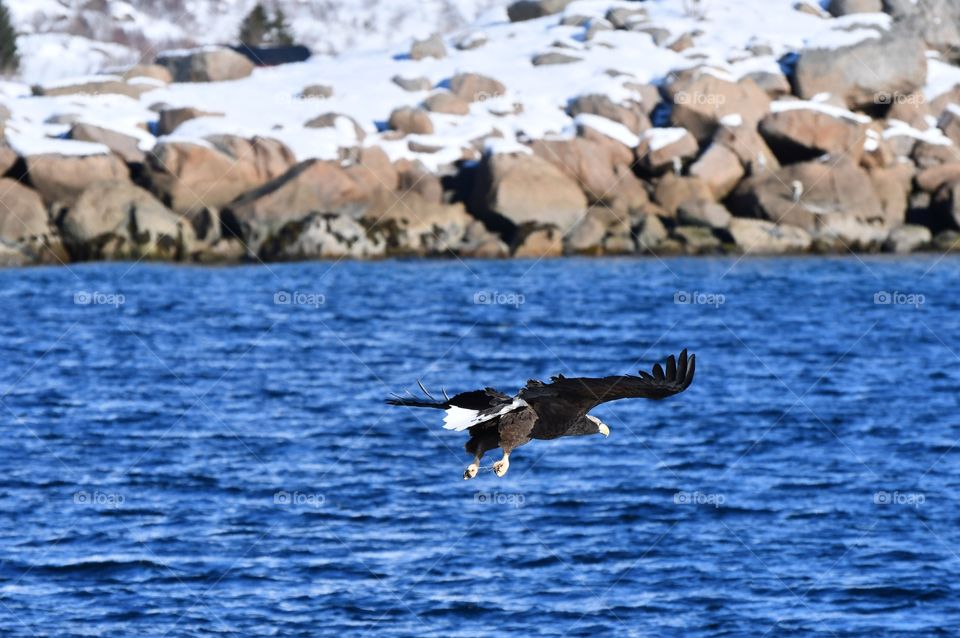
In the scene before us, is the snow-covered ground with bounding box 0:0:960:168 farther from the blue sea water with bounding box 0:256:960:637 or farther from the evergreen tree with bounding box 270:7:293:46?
the evergreen tree with bounding box 270:7:293:46

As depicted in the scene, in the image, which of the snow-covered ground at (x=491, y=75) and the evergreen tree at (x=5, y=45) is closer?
the snow-covered ground at (x=491, y=75)

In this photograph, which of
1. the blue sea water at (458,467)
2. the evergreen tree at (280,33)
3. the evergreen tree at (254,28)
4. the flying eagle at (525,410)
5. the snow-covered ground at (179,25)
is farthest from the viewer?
the snow-covered ground at (179,25)

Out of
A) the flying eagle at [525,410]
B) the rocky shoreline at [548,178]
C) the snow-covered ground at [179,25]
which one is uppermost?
the flying eagle at [525,410]

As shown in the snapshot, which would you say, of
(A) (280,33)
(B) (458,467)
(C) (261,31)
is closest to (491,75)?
(C) (261,31)

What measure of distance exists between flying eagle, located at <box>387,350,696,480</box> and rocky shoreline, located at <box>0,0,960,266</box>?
4523 cm

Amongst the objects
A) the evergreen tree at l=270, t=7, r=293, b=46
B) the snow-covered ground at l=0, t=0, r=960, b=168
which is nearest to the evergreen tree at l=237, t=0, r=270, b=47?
the evergreen tree at l=270, t=7, r=293, b=46

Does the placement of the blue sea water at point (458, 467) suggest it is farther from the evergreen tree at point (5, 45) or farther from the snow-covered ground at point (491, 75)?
the evergreen tree at point (5, 45)

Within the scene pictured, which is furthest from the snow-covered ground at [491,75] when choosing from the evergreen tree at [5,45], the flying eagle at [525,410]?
the flying eagle at [525,410]

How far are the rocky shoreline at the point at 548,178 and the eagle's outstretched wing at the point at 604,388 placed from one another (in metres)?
44.5

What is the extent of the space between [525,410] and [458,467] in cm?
2242

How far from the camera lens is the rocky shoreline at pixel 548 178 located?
188 feet

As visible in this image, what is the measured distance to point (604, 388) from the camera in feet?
36.9

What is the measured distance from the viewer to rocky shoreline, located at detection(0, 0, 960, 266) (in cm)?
5731

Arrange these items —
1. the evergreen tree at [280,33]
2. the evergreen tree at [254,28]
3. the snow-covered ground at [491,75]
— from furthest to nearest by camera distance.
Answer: the evergreen tree at [280,33] < the evergreen tree at [254,28] < the snow-covered ground at [491,75]
